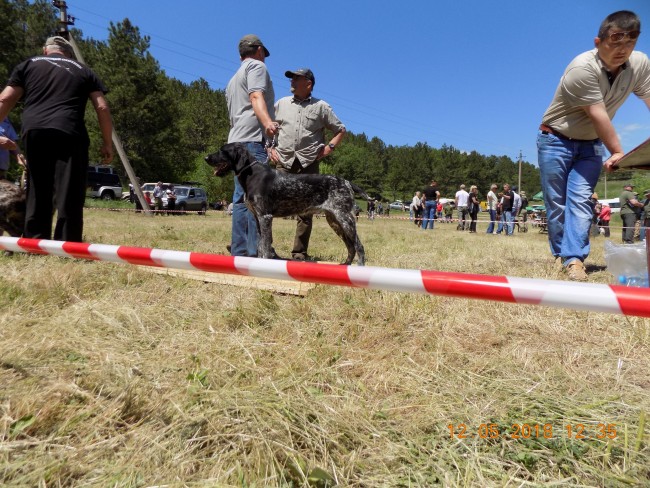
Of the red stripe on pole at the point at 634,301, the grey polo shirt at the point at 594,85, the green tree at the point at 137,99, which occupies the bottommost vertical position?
the red stripe on pole at the point at 634,301

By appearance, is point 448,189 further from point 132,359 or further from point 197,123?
point 132,359

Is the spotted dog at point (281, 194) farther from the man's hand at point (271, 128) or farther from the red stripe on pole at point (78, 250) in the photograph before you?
the red stripe on pole at point (78, 250)

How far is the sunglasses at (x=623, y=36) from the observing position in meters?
2.93

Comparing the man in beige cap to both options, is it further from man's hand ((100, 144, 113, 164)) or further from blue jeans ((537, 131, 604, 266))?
man's hand ((100, 144, 113, 164))

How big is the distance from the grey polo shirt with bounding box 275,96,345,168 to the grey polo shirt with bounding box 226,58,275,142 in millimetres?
240

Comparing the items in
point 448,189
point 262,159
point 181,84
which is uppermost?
point 181,84

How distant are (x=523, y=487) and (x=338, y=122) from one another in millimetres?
4031

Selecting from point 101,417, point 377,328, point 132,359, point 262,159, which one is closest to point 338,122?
point 262,159

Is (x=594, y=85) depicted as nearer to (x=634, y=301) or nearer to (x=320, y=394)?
→ (x=634, y=301)

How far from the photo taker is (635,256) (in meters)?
3.02

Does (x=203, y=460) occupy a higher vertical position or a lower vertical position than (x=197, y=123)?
lower

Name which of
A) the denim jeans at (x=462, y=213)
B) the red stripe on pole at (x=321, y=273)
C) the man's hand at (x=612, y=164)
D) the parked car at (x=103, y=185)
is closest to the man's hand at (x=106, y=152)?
the red stripe on pole at (x=321, y=273)

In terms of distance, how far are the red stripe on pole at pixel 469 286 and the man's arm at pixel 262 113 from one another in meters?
2.79

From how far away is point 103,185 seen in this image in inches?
1246
